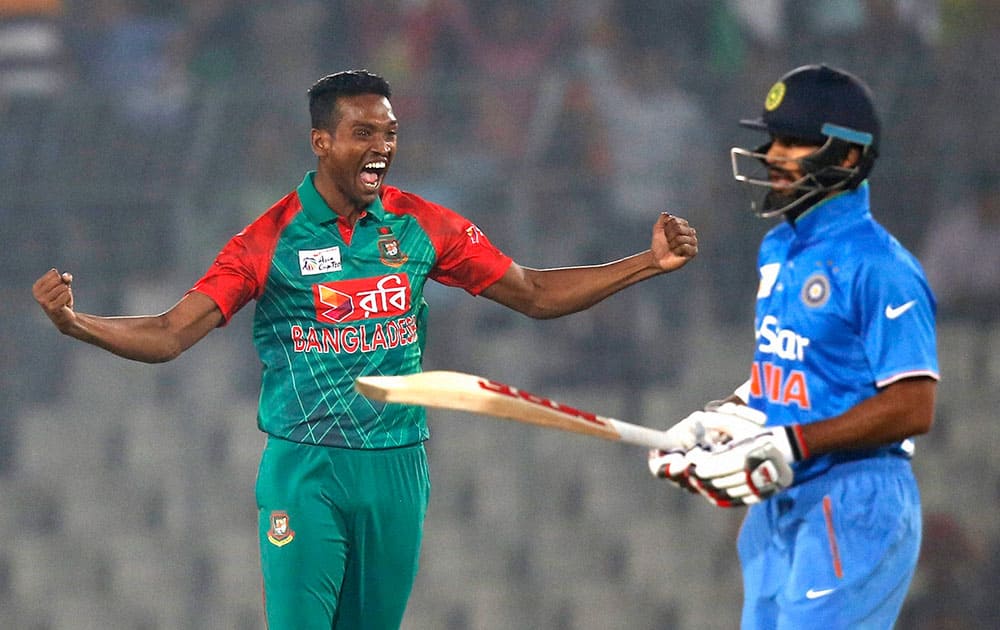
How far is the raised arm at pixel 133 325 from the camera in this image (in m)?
2.46

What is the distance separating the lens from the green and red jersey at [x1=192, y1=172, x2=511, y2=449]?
2.74 metres

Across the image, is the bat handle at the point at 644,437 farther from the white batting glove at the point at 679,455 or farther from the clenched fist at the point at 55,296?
the clenched fist at the point at 55,296

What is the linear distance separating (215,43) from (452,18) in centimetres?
89

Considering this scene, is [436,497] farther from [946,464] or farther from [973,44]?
[973,44]

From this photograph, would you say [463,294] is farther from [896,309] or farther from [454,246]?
[896,309]

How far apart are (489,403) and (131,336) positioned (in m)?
0.74

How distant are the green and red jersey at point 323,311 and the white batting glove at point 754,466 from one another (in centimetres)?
77

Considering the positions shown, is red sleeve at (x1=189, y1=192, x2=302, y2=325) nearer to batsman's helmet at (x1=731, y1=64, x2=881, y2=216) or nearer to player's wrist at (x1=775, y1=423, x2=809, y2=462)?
batsman's helmet at (x1=731, y1=64, x2=881, y2=216)

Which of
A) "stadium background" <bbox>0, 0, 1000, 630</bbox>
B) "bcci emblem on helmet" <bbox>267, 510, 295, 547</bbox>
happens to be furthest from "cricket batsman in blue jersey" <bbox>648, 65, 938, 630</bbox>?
"stadium background" <bbox>0, 0, 1000, 630</bbox>

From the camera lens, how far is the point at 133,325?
262cm

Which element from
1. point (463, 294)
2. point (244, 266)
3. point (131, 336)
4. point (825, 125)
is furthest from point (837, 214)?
point (463, 294)

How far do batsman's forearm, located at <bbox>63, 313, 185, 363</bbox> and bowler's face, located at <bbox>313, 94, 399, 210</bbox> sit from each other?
44 centimetres

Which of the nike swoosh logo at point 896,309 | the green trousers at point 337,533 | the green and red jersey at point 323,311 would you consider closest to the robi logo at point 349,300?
the green and red jersey at point 323,311

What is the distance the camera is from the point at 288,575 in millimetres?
2701
